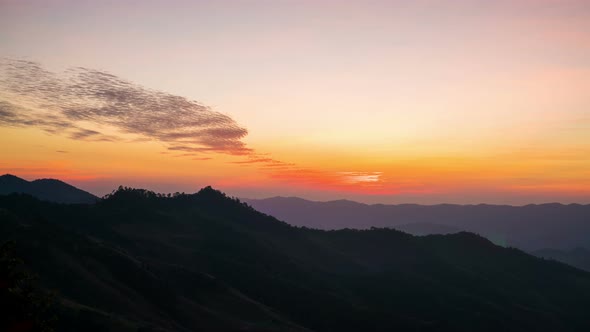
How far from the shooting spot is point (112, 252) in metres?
99.7

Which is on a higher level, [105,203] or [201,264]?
[105,203]

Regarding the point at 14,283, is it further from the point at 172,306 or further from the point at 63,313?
the point at 172,306

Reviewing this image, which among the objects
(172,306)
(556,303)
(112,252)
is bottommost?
(556,303)

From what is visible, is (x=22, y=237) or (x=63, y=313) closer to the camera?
(x=63, y=313)

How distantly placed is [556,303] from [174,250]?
14667 centimetres

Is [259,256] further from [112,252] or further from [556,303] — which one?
[556,303]

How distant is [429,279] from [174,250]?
9698 cm

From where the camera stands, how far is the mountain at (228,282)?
83.9 metres

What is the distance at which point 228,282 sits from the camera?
428 feet

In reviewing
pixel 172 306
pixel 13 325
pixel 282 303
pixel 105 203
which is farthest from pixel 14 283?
pixel 105 203

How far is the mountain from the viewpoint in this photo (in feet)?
275

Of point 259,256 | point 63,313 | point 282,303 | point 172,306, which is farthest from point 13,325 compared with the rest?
point 259,256

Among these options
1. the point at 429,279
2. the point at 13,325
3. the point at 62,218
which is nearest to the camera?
the point at 13,325

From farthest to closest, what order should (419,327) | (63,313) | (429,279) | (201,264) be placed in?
(429,279) < (201,264) < (419,327) < (63,313)
